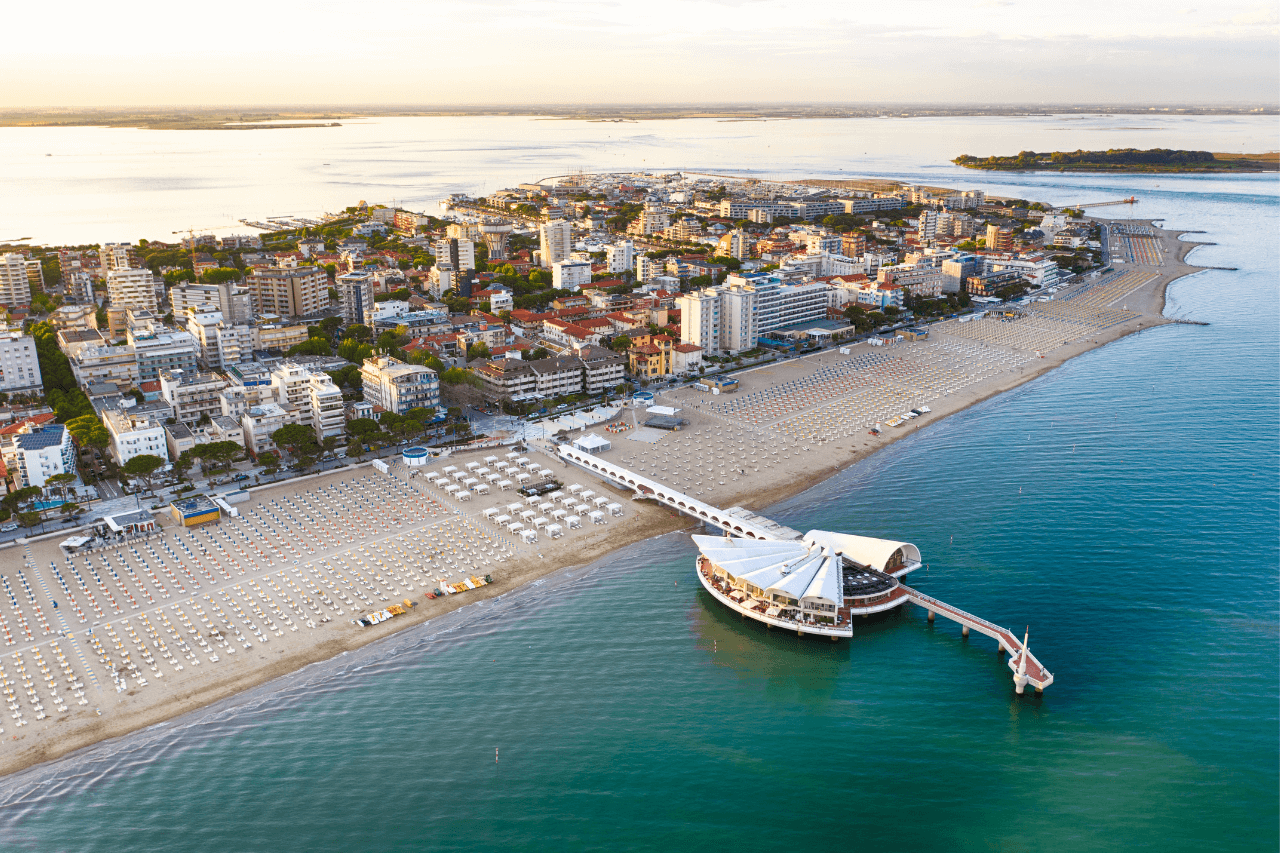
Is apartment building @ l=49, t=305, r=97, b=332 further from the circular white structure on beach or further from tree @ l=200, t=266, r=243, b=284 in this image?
the circular white structure on beach

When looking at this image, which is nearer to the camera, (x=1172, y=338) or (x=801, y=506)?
(x=801, y=506)

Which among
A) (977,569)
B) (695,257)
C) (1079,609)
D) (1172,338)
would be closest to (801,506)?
(977,569)

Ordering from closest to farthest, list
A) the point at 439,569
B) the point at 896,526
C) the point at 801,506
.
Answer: the point at 439,569
the point at 896,526
the point at 801,506

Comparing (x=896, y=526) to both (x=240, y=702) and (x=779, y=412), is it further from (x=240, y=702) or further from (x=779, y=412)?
(x=240, y=702)

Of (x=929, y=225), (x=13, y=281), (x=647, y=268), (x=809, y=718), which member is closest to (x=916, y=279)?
(x=647, y=268)

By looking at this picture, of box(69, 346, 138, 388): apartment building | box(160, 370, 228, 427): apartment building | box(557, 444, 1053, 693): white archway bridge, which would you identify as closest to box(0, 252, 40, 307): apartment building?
box(69, 346, 138, 388): apartment building

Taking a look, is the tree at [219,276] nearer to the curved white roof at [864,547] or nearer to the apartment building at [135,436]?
the apartment building at [135,436]
